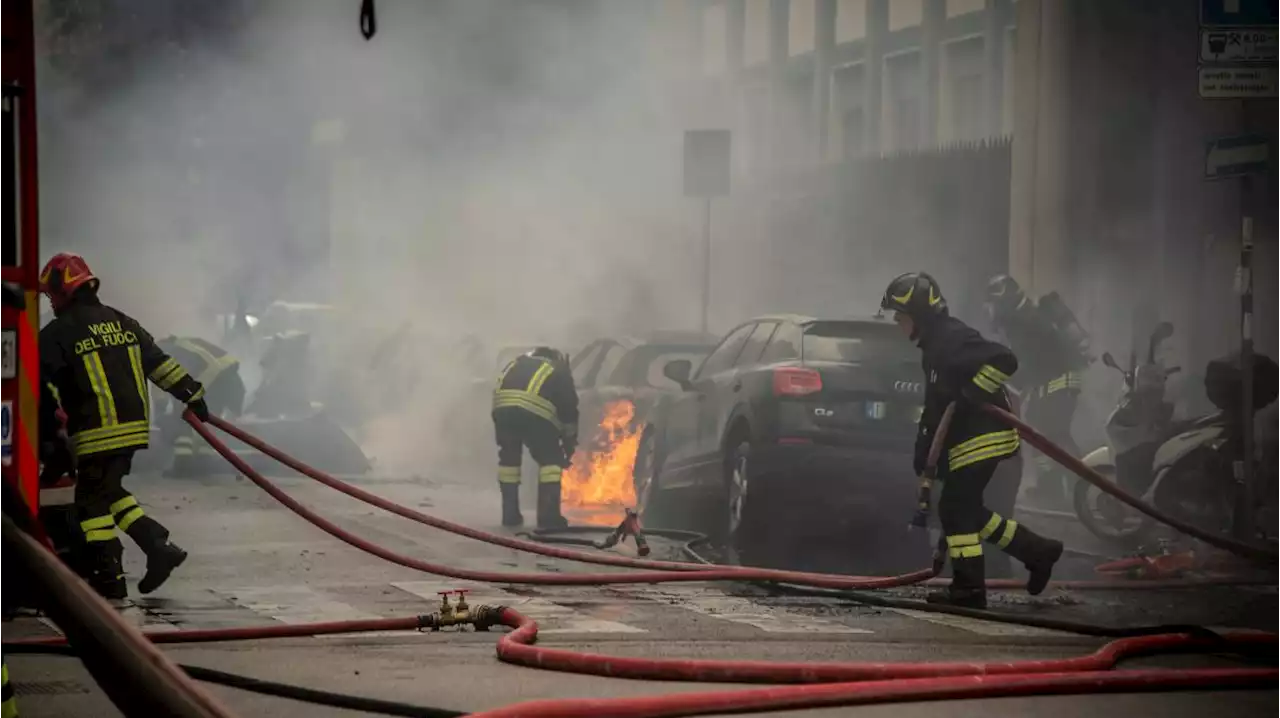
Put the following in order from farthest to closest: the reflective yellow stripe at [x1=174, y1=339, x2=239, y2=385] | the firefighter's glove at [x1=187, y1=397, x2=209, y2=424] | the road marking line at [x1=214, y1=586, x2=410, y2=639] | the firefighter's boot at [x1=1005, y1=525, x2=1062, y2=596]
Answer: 1. the reflective yellow stripe at [x1=174, y1=339, x2=239, y2=385]
2. the firefighter's glove at [x1=187, y1=397, x2=209, y2=424]
3. the firefighter's boot at [x1=1005, y1=525, x2=1062, y2=596]
4. the road marking line at [x1=214, y1=586, x2=410, y2=639]

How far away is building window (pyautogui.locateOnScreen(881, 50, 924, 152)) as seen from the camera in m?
32.3

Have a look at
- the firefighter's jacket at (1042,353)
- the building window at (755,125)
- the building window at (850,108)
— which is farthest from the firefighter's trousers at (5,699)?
the building window at (850,108)

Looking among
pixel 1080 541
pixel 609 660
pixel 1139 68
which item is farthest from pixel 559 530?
pixel 1139 68

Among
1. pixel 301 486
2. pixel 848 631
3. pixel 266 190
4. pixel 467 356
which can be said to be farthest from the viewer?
pixel 266 190

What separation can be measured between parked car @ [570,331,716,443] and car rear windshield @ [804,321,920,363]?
12.6 feet

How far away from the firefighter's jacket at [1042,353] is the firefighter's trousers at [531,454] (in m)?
4.52

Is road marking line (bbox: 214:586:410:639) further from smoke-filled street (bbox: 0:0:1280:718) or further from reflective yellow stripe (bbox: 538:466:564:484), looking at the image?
reflective yellow stripe (bbox: 538:466:564:484)

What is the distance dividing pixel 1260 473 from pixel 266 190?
23.3 m

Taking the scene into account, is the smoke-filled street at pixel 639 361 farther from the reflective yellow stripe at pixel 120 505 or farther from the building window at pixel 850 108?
the building window at pixel 850 108

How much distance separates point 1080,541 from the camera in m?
13.8

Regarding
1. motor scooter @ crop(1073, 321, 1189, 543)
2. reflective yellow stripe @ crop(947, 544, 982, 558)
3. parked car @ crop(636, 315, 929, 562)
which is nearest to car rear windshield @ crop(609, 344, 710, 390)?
motor scooter @ crop(1073, 321, 1189, 543)

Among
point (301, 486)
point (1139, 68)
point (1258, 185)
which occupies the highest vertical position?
point (1139, 68)

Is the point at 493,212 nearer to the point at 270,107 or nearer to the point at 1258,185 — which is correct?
the point at 270,107

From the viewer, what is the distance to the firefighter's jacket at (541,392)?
1439 centimetres
